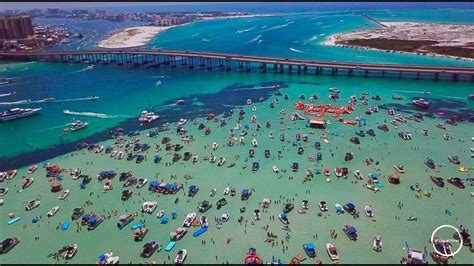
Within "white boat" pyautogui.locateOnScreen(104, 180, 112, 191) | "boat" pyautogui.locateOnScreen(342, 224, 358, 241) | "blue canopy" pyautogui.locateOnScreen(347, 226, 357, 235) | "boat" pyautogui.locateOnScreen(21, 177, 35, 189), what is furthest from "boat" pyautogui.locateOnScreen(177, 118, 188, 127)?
"blue canopy" pyautogui.locateOnScreen(347, 226, 357, 235)

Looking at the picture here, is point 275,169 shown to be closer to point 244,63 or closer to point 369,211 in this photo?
point 369,211

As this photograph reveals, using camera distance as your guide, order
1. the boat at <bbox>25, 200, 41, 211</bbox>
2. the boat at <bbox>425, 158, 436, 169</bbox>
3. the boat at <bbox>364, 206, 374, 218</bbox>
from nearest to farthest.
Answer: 1. the boat at <bbox>364, 206, 374, 218</bbox>
2. the boat at <bbox>25, 200, 41, 211</bbox>
3. the boat at <bbox>425, 158, 436, 169</bbox>

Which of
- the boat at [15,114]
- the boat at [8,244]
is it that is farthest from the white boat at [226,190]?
the boat at [15,114]

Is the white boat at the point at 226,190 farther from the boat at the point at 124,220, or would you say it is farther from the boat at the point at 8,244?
the boat at the point at 8,244

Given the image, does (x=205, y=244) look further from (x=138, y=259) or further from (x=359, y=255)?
(x=359, y=255)

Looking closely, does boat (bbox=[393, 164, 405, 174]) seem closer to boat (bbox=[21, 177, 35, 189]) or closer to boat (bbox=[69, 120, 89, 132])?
boat (bbox=[21, 177, 35, 189])

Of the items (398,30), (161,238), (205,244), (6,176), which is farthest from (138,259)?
(398,30)
